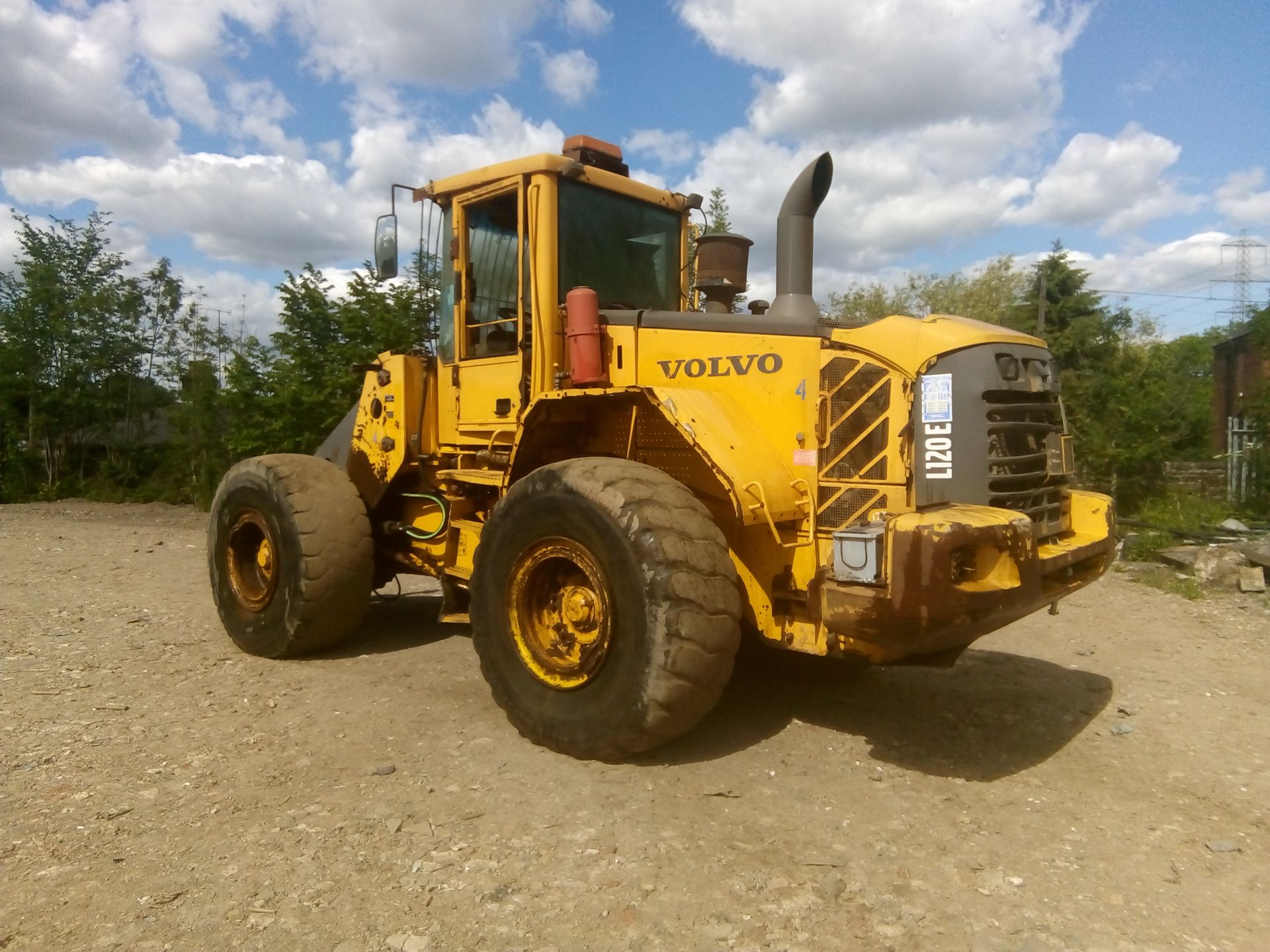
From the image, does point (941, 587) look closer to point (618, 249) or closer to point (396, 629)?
point (618, 249)

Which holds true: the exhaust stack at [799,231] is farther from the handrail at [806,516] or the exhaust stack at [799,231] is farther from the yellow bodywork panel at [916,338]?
the handrail at [806,516]

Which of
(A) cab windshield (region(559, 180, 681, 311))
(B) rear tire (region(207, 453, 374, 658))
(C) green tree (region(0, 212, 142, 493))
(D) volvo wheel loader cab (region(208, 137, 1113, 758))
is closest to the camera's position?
(D) volvo wheel loader cab (region(208, 137, 1113, 758))

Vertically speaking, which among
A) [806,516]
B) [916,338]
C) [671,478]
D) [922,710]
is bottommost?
[922,710]

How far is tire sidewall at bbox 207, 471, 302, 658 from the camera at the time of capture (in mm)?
5785

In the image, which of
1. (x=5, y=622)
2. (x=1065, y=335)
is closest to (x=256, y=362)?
(x=5, y=622)

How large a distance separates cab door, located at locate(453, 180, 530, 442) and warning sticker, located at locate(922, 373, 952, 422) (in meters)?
2.26

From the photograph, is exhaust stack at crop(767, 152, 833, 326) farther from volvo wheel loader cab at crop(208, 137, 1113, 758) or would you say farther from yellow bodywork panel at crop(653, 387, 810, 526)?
yellow bodywork panel at crop(653, 387, 810, 526)

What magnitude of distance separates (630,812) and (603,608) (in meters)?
0.86

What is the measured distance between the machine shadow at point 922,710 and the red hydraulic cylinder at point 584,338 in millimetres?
1846

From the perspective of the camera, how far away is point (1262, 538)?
10.4 meters

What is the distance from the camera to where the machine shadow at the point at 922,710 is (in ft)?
14.2

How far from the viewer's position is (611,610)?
4.01 m

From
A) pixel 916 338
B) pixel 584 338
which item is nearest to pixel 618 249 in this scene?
pixel 584 338

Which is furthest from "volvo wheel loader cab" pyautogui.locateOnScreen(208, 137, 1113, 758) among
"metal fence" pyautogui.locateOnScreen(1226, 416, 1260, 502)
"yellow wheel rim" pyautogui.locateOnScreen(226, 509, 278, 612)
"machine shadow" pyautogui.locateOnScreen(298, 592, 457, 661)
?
"metal fence" pyautogui.locateOnScreen(1226, 416, 1260, 502)
